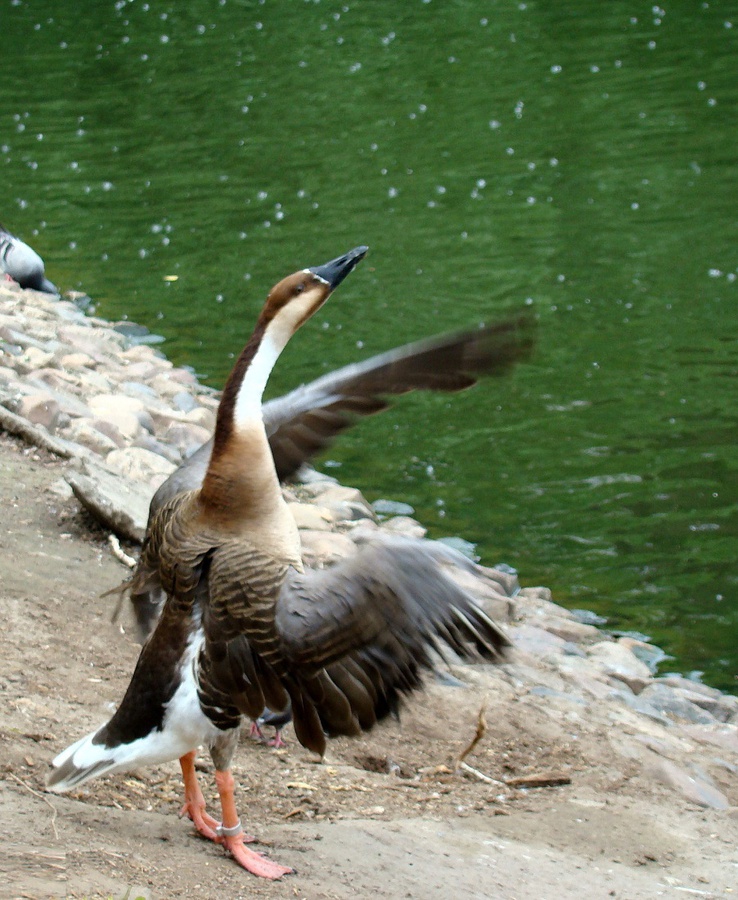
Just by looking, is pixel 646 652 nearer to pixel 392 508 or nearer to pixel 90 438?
pixel 392 508

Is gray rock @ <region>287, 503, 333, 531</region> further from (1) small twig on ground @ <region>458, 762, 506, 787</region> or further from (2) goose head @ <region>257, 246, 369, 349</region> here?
(2) goose head @ <region>257, 246, 369, 349</region>

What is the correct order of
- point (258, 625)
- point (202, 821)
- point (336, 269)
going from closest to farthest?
1. point (258, 625)
2. point (202, 821)
3. point (336, 269)

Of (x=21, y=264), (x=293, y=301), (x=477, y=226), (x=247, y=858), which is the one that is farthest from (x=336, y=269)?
(x=477, y=226)

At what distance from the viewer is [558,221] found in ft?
44.3

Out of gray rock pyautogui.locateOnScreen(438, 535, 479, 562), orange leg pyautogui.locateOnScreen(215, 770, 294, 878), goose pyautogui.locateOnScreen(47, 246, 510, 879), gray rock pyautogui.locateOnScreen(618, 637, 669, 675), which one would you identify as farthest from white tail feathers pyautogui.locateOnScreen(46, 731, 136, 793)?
gray rock pyautogui.locateOnScreen(438, 535, 479, 562)

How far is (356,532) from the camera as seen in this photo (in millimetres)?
7332

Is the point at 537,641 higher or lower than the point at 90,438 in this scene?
lower

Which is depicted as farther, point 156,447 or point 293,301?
point 156,447

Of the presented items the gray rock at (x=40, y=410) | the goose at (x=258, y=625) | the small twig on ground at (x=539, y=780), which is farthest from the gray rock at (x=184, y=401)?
the goose at (x=258, y=625)

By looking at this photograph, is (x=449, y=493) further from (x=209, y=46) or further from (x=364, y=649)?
(x=209, y=46)

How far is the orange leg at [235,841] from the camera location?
12.7 ft

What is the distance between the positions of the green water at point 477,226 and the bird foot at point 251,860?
142 inches

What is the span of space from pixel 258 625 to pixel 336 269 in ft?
4.39

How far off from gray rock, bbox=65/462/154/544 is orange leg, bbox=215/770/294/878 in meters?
2.23
